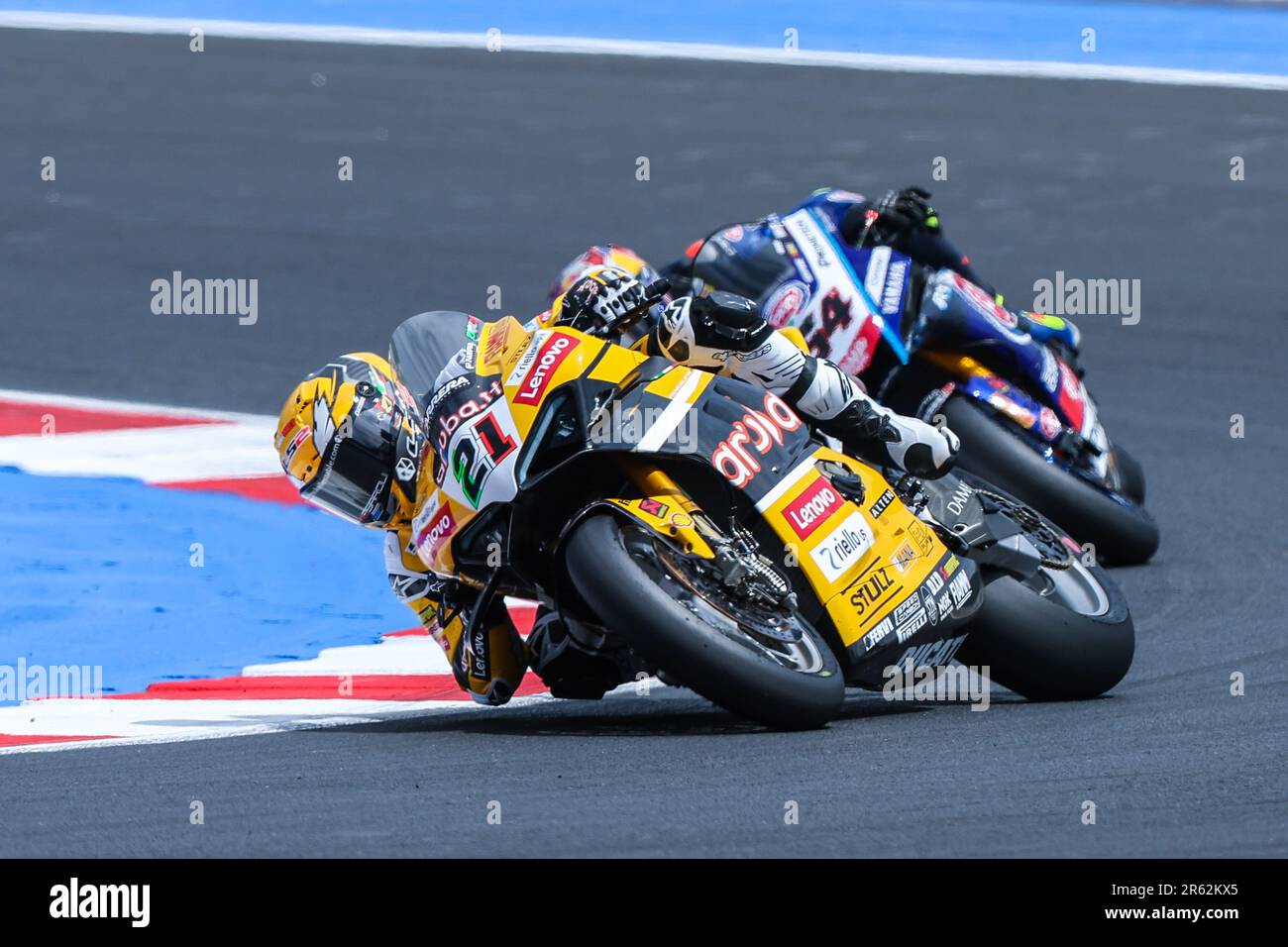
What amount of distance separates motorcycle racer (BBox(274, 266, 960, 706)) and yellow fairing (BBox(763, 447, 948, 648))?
0.19 m

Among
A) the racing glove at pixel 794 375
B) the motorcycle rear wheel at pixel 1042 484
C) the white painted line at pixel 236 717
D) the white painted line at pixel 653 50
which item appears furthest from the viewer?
the white painted line at pixel 653 50

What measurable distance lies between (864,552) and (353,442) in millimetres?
1386

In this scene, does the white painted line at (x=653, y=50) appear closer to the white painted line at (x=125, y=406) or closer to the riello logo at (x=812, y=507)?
the white painted line at (x=125, y=406)

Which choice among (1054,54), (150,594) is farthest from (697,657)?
(1054,54)

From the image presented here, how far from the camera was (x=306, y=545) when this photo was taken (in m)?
8.64

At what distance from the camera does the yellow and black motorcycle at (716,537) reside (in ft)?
17.1

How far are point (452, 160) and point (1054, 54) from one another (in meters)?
4.47

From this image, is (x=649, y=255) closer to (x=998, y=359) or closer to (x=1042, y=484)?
(x=998, y=359)

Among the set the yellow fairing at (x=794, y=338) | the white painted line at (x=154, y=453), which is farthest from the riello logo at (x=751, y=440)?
the white painted line at (x=154, y=453)

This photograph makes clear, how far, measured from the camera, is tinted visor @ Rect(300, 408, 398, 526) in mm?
5906

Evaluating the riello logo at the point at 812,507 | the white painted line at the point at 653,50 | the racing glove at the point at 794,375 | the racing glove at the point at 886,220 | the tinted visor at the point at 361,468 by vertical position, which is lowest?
the riello logo at the point at 812,507

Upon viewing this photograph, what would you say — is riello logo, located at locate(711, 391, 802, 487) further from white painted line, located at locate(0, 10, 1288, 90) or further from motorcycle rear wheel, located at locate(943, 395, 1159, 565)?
white painted line, located at locate(0, 10, 1288, 90)

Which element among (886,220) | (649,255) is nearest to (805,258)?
(886,220)
